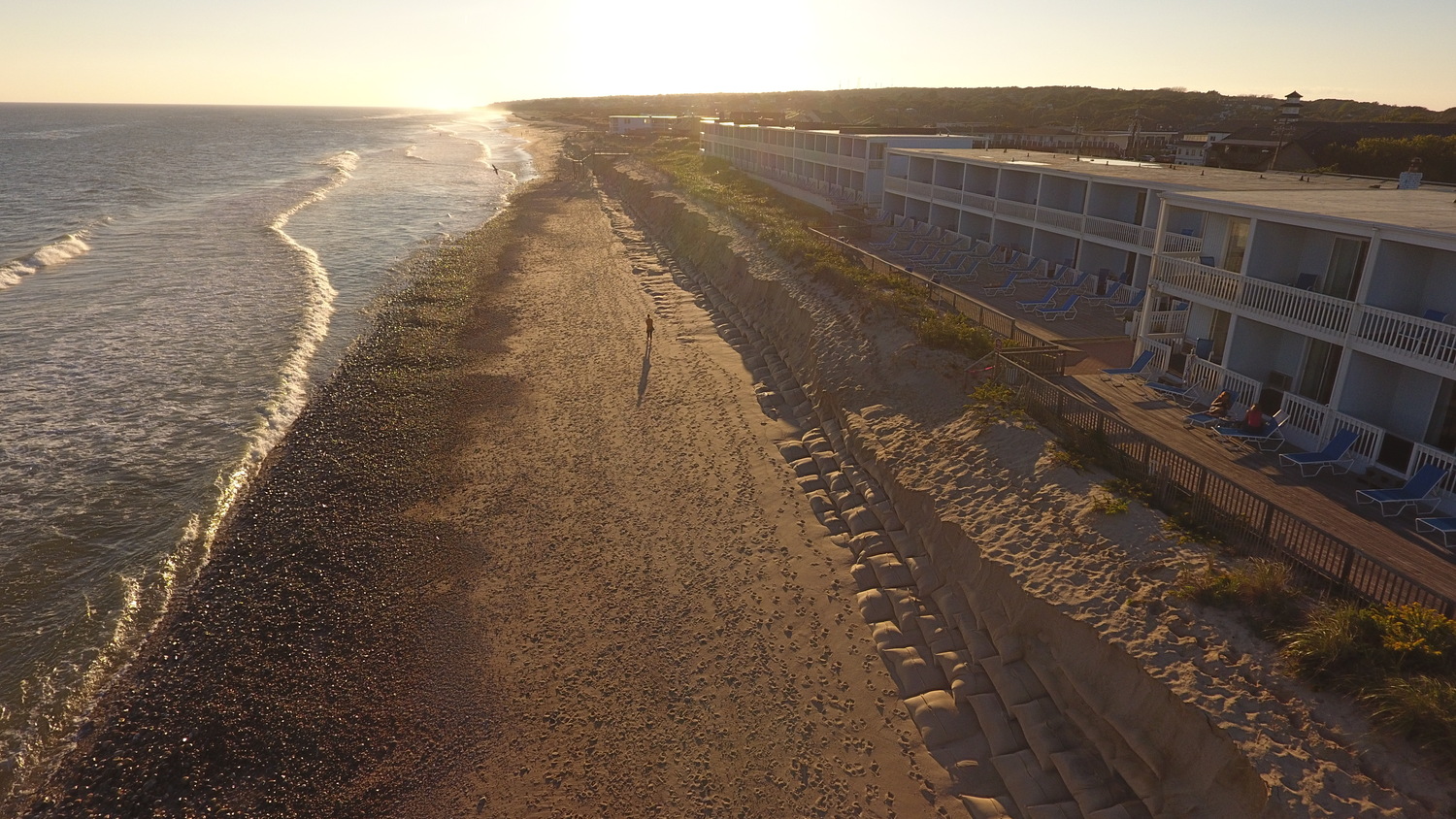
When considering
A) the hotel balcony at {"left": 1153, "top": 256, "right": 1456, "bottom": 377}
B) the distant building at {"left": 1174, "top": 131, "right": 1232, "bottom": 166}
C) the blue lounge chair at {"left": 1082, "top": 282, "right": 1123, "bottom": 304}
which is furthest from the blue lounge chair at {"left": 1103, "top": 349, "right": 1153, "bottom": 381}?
the distant building at {"left": 1174, "top": 131, "right": 1232, "bottom": 166}

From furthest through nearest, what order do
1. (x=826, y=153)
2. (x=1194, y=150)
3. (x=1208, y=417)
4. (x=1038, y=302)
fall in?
(x=826, y=153)
(x=1194, y=150)
(x=1038, y=302)
(x=1208, y=417)

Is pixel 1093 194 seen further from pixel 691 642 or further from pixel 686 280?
pixel 691 642

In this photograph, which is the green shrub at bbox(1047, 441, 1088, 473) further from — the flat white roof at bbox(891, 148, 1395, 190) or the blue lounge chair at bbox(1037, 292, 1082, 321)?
the blue lounge chair at bbox(1037, 292, 1082, 321)

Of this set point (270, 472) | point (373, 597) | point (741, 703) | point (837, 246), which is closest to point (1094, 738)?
point (741, 703)

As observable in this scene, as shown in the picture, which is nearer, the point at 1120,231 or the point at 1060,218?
the point at 1120,231

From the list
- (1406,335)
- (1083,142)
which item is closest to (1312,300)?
(1406,335)

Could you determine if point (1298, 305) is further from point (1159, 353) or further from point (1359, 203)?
point (1159, 353)

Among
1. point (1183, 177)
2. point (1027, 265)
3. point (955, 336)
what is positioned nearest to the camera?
point (955, 336)

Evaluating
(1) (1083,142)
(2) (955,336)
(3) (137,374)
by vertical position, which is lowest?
(3) (137,374)
